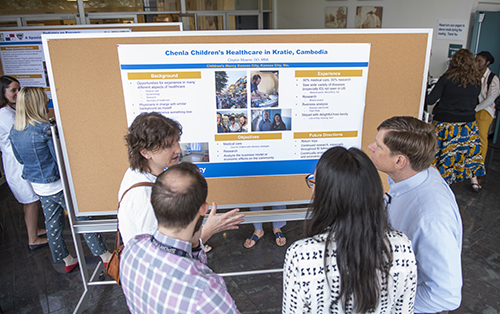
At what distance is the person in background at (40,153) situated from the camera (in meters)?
2.58

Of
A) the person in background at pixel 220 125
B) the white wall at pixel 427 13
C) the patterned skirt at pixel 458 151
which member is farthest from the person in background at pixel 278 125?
the white wall at pixel 427 13

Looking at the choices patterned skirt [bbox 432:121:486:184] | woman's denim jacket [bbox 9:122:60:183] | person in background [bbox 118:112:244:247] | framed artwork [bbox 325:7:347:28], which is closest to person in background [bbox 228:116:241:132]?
person in background [bbox 118:112:244:247]

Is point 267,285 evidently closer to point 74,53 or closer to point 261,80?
point 261,80

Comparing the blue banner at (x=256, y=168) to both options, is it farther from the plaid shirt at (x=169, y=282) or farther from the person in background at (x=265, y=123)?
the plaid shirt at (x=169, y=282)

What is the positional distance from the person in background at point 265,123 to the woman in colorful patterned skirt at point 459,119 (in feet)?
8.80

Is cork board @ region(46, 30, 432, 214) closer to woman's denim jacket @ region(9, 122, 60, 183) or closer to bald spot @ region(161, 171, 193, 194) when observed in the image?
woman's denim jacket @ region(9, 122, 60, 183)

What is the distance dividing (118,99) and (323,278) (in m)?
1.64

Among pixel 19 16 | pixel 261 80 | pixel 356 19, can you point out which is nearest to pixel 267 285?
pixel 261 80

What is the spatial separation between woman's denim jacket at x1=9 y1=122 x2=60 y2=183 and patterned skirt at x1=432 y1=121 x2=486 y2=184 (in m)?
4.39

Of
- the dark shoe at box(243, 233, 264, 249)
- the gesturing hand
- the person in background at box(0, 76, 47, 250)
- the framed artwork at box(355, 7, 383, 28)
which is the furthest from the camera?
the framed artwork at box(355, 7, 383, 28)

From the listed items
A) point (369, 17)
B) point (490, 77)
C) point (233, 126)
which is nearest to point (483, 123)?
point (490, 77)

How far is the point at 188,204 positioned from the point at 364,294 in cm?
65

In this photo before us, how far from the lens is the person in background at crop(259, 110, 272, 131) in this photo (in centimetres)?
209

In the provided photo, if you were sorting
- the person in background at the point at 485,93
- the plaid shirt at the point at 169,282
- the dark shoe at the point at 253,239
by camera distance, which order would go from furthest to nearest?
the person in background at the point at 485,93, the dark shoe at the point at 253,239, the plaid shirt at the point at 169,282
